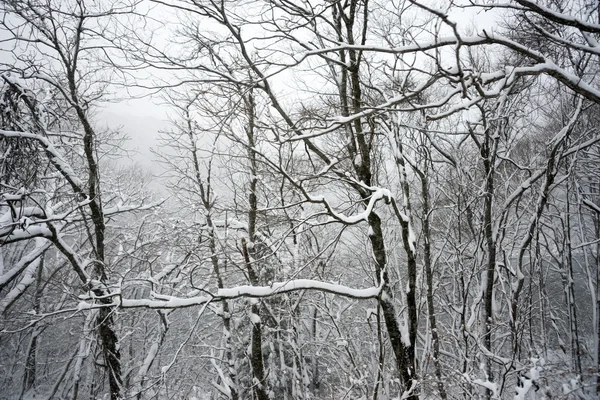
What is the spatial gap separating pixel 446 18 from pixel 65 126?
30.2ft

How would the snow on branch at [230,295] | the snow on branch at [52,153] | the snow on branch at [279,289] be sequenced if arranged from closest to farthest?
the snow on branch at [230,295]
the snow on branch at [279,289]
the snow on branch at [52,153]

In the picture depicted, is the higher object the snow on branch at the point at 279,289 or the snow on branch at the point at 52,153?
the snow on branch at the point at 52,153

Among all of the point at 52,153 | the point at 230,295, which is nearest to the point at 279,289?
the point at 230,295

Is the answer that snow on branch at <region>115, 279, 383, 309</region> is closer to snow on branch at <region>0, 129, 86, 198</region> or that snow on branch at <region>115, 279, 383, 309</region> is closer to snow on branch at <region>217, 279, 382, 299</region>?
snow on branch at <region>217, 279, 382, 299</region>

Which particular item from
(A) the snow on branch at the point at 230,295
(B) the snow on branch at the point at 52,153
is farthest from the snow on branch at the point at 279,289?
(B) the snow on branch at the point at 52,153

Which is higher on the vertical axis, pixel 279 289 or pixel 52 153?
pixel 52 153

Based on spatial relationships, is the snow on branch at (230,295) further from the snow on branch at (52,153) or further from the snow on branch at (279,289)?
the snow on branch at (52,153)

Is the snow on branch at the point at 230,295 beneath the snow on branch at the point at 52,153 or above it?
beneath

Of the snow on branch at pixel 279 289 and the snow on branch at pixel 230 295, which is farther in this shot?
the snow on branch at pixel 279 289

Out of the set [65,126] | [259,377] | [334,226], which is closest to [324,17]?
[65,126]

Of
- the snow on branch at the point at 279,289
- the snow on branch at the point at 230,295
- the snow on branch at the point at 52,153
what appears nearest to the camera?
the snow on branch at the point at 230,295

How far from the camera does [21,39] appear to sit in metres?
5.12

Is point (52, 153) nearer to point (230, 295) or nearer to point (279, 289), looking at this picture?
point (230, 295)

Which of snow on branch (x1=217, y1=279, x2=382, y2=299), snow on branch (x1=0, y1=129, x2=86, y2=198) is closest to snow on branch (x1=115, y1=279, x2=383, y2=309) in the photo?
snow on branch (x1=217, y1=279, x2=382, y2=299)
